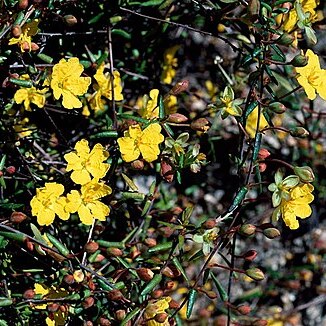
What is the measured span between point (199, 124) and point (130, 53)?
633 millimetres

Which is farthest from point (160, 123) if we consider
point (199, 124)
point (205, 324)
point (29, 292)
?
point (205, 324)

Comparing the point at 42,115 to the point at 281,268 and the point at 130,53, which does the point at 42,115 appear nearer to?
the point at 130,53

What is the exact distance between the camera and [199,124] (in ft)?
6.21

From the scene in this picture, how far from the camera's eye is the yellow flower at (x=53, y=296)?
188 centimetres

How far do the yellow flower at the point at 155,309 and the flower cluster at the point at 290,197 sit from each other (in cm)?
38

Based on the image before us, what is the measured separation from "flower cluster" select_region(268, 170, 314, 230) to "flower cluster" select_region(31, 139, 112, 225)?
1.50ft

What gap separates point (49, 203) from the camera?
1852 mm

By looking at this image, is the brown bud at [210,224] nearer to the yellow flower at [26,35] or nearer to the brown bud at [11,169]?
the brown bud at [11,169]

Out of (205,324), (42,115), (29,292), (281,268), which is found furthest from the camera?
(281,268)

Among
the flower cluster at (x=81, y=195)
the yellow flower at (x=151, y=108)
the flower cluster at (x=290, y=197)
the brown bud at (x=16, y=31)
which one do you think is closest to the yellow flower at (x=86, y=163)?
the flower cluster at (x=81, y=195)

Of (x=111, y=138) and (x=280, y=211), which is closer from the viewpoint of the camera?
(x=280, y=211)

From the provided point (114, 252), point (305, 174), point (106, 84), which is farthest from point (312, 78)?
point (114, 252)

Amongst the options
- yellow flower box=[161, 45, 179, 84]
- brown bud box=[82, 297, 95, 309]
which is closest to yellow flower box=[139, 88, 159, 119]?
yellow flower box=[161, 45, 179, 84]

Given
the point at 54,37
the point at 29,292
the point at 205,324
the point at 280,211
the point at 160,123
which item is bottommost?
the point at 205,324
